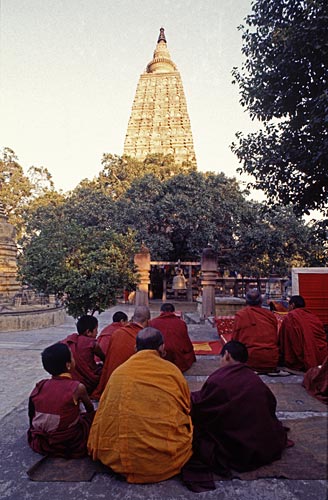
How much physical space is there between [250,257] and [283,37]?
17.8 m

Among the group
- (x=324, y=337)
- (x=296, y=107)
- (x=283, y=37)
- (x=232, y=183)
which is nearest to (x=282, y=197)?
(x=296, y=107)

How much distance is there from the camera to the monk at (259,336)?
6.02 meters

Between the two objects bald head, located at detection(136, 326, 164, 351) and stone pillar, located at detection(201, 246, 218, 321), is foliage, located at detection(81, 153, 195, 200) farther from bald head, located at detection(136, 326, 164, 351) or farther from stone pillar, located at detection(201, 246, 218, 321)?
bald head, located at detection(136, 326, 164, 351)

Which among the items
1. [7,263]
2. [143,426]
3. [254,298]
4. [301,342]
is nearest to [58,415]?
[143,426]

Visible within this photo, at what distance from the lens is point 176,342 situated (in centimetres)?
629

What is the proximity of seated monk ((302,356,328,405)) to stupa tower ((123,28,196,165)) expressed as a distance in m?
40.2

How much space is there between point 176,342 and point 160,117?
4930 cm

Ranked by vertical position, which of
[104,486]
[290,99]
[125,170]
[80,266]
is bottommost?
[104,486]

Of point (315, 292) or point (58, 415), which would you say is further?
point (315, 292)

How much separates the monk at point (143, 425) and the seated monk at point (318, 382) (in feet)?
7.90

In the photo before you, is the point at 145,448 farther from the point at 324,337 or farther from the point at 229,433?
the point at 324,337

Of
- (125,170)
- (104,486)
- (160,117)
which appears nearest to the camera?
(104,486)

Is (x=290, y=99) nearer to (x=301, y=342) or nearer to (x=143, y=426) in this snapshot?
(x=301, y=342)

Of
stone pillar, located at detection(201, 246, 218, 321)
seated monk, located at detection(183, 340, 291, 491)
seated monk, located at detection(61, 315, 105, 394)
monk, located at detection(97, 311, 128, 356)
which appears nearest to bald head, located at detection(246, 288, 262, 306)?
monk, located at detection(97, 311, 128, 356)
